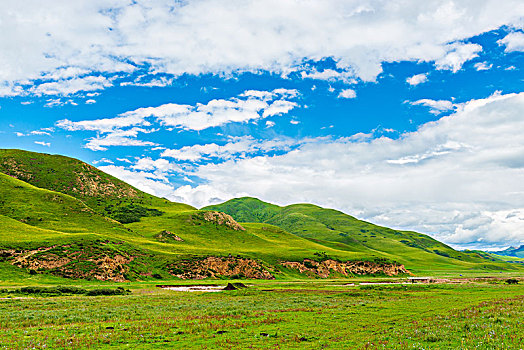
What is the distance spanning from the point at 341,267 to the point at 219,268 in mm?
63379

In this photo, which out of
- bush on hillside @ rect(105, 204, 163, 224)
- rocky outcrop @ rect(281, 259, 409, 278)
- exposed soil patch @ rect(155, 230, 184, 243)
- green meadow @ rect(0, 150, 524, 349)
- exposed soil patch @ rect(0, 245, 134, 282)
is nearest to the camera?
green meadow @ rect(0, 150, 524, 349)

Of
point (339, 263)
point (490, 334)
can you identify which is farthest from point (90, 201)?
point (490, 334)

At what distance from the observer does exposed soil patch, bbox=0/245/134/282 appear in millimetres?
78750

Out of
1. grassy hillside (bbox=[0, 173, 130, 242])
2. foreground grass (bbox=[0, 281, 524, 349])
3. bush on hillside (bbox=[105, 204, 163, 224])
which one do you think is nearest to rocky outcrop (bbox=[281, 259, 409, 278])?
grassy hillside (bbox=[0, 173, 130, 242])

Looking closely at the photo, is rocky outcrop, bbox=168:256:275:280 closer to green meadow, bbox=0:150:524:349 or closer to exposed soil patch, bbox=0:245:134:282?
green meadow, bbox=0:150:524:349

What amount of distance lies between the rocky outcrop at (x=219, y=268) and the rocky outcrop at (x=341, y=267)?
69.4 ft

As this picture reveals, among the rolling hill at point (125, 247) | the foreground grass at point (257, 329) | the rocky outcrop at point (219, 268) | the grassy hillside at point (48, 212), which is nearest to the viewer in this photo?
the foreground grass at point (257, 329)

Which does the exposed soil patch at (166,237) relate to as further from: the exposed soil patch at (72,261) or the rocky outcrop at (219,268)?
the exposed soil patch at (72,261)

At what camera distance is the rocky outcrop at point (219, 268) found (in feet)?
336

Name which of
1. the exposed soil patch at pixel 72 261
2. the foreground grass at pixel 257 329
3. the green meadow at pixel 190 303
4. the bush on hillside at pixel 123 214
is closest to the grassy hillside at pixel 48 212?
the green meadow at pixel 190 303

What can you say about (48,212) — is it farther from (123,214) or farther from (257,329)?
(257,329)

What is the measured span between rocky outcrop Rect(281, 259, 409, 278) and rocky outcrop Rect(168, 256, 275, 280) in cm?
2116

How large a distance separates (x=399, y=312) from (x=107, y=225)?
5276 inches

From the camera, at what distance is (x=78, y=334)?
2441 cm
